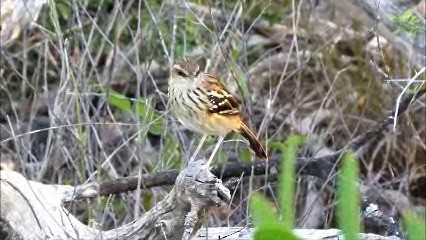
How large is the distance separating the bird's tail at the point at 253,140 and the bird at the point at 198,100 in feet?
0.50

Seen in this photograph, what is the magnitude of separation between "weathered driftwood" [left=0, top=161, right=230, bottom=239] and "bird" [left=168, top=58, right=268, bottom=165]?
1.49ft

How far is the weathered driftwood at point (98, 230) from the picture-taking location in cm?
288

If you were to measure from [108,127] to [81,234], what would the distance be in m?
2.20

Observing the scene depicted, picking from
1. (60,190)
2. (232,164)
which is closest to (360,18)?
(232,164)

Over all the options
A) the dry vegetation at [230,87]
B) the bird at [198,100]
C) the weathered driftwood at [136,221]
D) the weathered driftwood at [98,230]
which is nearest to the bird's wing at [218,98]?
the bird at [198,100]

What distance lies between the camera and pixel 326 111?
5.91m

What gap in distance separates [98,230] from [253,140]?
0.86 meters

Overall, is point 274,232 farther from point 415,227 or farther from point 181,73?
point 181,73

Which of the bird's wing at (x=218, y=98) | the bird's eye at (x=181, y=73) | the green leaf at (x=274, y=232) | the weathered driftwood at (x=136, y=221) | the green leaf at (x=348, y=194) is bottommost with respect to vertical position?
the weathered driftwood at (x=136, y=221)

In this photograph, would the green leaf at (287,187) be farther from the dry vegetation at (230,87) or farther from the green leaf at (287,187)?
the dry vegetation at (230,87)

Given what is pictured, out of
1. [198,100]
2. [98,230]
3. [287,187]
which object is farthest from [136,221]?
[287,187]

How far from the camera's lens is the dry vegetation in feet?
16.2

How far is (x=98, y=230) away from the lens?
11.2ft

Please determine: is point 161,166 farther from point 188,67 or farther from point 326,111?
point 326,111
